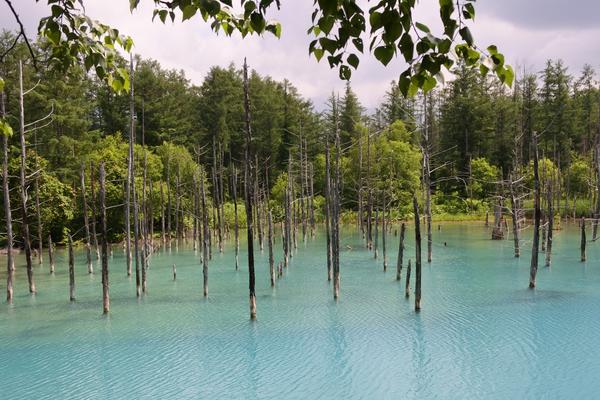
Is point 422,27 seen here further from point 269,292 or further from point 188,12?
point 269,292

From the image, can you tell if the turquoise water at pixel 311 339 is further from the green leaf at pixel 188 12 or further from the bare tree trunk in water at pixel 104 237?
the green leaf at pixel 188 12

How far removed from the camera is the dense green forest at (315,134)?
1433 inches

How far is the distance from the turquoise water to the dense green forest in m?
17.1

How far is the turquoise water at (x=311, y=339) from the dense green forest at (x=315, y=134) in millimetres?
17107

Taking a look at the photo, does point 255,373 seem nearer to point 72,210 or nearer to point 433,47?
point 433,47

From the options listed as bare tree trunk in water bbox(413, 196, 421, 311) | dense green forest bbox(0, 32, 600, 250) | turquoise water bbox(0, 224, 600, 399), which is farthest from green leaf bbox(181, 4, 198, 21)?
dense green forest bbox(0, 32, 600, 250)

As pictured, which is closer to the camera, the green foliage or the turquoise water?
the turquoise water

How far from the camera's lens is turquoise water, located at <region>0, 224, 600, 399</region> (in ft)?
34.4

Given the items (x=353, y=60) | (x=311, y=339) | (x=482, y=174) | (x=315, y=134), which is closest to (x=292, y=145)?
(x=315, y=134)

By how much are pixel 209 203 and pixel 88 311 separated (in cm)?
2331

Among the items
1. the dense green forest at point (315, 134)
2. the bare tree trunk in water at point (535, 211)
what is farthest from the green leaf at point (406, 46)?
the dense green forest at point (315, 134)

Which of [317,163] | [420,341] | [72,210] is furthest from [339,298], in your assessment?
[317,163]

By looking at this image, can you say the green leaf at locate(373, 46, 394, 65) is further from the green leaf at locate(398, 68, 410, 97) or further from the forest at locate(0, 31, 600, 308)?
the forest at locate(0, 31, 600, 308)

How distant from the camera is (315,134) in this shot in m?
54.5
